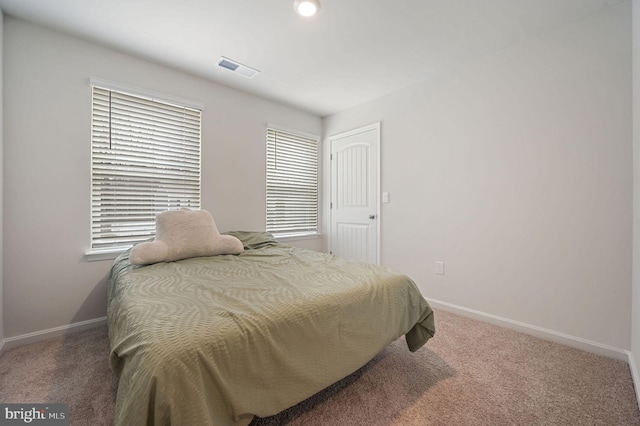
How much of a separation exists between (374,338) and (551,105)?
2.22 meters

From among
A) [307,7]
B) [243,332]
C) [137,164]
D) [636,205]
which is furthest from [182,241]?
[636,205]

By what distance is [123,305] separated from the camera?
1218 mm

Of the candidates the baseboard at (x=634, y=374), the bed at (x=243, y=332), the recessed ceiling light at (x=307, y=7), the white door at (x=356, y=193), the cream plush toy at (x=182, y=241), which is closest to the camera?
the bed at (x=243, y=332)

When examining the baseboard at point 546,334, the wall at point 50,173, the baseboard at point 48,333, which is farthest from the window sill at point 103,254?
the baseboard at point 546,334

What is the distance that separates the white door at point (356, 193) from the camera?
3.31 m

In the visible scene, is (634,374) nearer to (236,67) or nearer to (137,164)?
(236,67)

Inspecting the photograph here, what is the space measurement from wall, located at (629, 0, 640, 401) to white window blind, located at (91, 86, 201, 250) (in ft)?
11.1

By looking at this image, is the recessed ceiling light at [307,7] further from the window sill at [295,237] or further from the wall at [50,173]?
the window sill at [295,237]

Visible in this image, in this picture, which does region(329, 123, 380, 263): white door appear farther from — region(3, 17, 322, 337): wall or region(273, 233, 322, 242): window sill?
region(3, 17, 322, 337): wall

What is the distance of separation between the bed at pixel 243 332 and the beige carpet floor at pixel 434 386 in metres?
0.21

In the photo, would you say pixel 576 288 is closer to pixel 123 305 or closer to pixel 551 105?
pixel 551 105

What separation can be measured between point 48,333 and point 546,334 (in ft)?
12.6

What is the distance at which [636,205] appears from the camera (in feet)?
5.24

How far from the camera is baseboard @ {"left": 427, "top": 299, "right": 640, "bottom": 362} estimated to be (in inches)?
71.1
